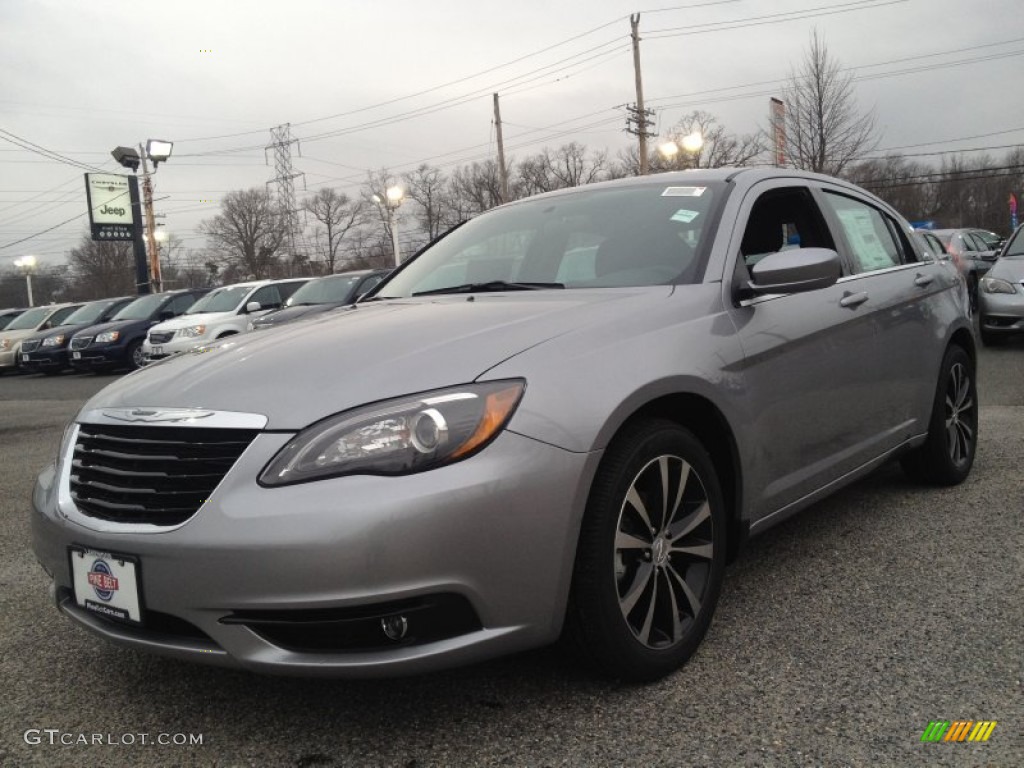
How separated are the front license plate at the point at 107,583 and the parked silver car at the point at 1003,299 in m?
10.4

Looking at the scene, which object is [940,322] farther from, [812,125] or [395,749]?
[812,125]

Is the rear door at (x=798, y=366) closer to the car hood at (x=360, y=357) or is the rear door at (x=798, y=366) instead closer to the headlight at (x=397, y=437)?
the car hood at (x=360, y=357)

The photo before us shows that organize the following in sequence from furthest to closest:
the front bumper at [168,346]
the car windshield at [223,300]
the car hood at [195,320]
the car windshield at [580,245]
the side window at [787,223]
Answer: the car windshield at [223,300], the car hood at [195,320], the front bumper at [168,346], the side window at [787,223], the car windshield at [580,245]

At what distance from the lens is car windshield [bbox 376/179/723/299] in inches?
114

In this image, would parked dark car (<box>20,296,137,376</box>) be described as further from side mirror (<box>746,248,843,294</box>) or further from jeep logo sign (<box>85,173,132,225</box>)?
jeep logo sign (<box>85,173,132,225</box>)

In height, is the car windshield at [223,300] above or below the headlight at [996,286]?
above

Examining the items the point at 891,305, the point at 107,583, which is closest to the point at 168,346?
the point at 891,305

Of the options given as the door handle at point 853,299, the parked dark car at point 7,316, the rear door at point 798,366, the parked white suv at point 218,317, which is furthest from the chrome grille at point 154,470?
the parked dark car at point 7,316

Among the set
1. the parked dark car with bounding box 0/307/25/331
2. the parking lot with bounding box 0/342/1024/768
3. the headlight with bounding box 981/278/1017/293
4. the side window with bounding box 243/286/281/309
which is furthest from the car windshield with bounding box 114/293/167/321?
the parking lot with bounding box 0/342/1024/768

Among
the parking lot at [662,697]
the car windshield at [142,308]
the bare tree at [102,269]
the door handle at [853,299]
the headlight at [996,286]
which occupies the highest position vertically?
the bare tree at [102,269]

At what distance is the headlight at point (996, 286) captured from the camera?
394 inches

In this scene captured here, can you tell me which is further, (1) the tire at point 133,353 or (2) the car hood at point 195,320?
(1) the tire at point 133,353

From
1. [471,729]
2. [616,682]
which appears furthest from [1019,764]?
[471,729]

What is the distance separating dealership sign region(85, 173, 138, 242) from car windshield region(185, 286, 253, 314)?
2260 cm
